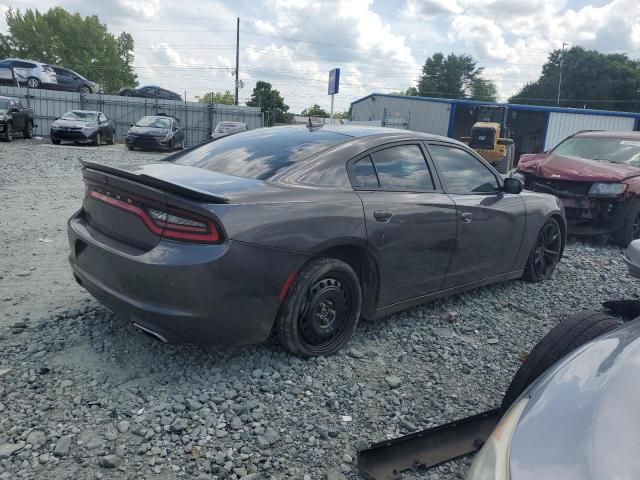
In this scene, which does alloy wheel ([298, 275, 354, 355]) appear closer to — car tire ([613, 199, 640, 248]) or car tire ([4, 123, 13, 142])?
car tire ([613, 199, 640, 248])

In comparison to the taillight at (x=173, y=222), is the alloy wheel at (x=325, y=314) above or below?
below

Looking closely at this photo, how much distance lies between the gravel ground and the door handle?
0.92 m

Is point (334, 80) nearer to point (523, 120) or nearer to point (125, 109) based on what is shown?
point (125, 109)

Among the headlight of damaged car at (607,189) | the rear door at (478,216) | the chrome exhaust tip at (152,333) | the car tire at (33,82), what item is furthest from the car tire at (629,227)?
the car tire at (33,82)

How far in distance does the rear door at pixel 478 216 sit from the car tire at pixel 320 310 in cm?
104

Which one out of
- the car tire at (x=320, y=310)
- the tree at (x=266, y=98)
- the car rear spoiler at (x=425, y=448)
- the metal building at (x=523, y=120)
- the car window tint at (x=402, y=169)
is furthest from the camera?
the tree at (x=266, y=98)

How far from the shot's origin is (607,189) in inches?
273

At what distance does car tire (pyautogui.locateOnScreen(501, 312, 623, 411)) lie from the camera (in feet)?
8.25

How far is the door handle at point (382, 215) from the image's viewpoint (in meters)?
3.44

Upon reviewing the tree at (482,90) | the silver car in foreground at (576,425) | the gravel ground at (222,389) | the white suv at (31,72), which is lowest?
the gravel ground at (222,389)

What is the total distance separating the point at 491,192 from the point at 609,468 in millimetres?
3531

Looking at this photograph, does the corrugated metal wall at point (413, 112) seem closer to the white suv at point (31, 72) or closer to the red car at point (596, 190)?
the white suv at point (31, 72)

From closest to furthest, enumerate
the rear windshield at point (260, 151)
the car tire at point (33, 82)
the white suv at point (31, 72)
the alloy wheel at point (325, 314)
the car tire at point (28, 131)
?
1. the alloy wheel at point (325, 314)
2. the rear windshield at point (260, 151)
3. the car tire at point (28, 131)
4. the white suv at point (31, 72)
5. the car tire at point (33, 82)

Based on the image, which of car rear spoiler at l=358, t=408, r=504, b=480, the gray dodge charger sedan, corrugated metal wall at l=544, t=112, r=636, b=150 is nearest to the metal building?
corrugated metal wall at l=544, t=112, r=636, b=150
